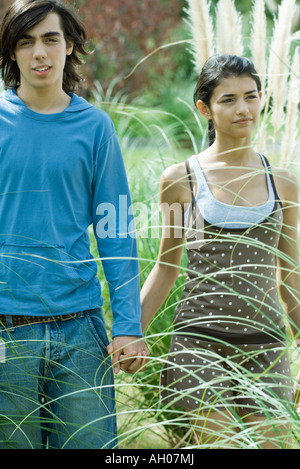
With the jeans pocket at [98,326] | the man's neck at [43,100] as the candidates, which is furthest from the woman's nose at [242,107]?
the jeans pocket at [98,326]

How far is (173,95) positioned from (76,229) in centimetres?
930

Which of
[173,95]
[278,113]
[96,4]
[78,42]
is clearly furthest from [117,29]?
[78,42]

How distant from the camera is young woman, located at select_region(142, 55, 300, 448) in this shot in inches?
84.3

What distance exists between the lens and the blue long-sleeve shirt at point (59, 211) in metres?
2.09

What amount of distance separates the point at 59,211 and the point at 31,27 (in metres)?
0.55

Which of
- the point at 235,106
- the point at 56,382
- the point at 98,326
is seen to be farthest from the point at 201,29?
the point at 56,382

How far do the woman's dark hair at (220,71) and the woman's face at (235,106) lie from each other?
0.02 metres

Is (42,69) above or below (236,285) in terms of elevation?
above

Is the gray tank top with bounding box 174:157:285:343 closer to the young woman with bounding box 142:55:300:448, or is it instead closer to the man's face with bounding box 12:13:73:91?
the young woman with bounding box 142:55:300:448

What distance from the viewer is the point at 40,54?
2088 mm

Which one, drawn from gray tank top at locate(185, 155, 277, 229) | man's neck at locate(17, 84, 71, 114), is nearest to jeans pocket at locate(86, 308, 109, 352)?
gray tank top at locate(185, 155, 277, 229)

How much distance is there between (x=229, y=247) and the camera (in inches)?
85.7

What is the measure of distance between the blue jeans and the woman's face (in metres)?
0.72

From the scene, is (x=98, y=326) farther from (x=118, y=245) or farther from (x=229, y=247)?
(x=229, y=247)
